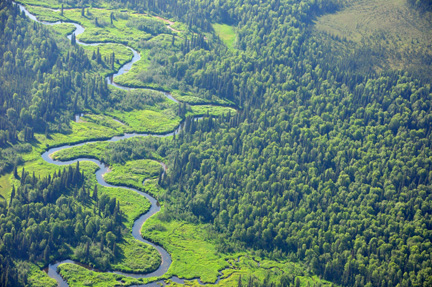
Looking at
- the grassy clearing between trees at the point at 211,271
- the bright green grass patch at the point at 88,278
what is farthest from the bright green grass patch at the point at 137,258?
the bright green grass patch at the point at 88,278

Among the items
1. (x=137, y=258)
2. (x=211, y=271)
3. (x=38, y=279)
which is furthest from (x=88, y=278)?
(x=211, y=271)

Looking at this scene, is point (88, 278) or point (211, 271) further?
point (211, 271)

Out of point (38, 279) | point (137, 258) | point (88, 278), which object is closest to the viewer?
point (38, 279)

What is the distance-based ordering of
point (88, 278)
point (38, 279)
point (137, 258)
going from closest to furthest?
point (38, 279) < point (88, 278) < point (137, 258)

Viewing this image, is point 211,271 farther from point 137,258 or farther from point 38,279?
point 38,279

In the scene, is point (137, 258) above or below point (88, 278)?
above

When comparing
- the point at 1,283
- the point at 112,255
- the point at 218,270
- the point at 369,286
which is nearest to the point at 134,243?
the point at 112,255

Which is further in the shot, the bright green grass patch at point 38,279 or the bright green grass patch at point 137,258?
the bright green grass patch at point 137,258

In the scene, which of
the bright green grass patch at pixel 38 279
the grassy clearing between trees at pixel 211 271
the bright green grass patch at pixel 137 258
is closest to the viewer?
the bright green grass patch at pixel 38 279

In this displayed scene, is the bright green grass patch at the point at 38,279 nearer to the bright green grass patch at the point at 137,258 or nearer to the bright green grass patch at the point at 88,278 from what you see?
the bright green grass patch at the point at 88,278

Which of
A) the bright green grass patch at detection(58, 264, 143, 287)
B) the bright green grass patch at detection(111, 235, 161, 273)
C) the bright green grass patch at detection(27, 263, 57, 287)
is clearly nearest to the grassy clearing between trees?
the bright green grass patch at detection(58, 264, 143, 287)
